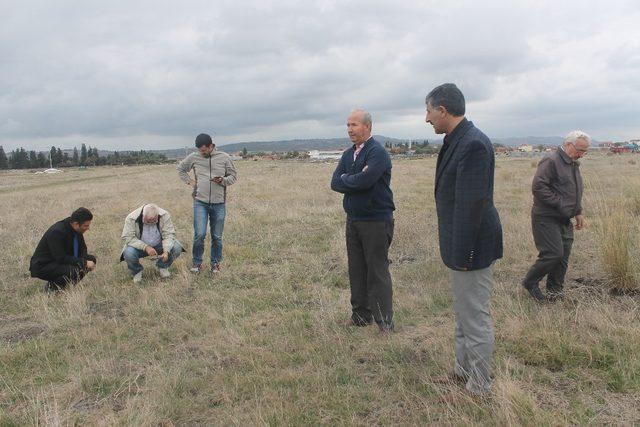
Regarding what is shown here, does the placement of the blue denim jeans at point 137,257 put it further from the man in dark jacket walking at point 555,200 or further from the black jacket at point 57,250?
the man in dark jacket walking at point 555,200

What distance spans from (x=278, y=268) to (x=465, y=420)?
4451mm

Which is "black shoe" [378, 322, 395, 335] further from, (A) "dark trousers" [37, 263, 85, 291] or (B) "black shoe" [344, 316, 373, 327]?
(A) "dark trousers" [37, 263, 85, 291]

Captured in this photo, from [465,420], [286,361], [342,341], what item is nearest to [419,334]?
[342,341]

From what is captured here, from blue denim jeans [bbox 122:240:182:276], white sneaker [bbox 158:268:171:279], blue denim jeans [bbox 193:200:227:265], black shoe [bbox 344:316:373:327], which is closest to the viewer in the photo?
black shoe [bbox 344:316:373:327]

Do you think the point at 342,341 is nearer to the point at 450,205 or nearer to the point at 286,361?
the point at 286,361

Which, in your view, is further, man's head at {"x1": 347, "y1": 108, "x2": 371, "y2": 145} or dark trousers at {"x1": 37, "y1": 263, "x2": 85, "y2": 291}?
dark trousers at {"x1": 37, "y1": 263, "x2": 85, "y2": 291}

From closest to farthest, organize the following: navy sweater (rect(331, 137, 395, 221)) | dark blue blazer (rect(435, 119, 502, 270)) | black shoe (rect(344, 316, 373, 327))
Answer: dark blue blazer (rect(435, 119, 502, 270))
navy sweater (rect(331, 137, 395, 221))
black shoe (rect(344, 316, 373, 327))

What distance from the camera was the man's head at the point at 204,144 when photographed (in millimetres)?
6699

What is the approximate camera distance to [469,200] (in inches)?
111

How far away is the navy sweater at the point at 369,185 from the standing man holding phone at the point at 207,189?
296 centimetres

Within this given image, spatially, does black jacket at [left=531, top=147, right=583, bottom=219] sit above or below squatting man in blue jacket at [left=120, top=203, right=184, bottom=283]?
above

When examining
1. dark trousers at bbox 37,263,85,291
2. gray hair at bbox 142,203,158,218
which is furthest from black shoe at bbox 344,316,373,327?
dark trousers at bbox 37,263,85,291

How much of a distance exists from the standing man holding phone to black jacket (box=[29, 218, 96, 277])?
61.3 inches

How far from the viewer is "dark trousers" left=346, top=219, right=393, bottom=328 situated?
14.0ft
